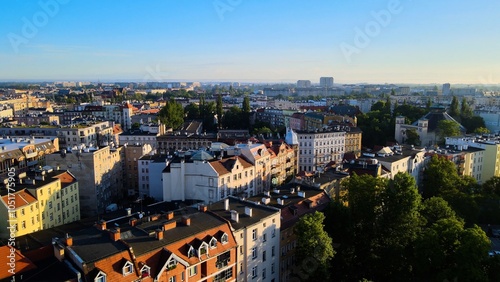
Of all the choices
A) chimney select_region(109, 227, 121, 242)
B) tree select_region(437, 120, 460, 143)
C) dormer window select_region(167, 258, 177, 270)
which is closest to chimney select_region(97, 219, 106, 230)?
chimney select_region(109, 227, 121, 242)

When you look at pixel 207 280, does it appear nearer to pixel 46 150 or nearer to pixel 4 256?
pixel 4 256

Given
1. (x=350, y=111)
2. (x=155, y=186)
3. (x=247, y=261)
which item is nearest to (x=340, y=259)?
(x=247, y=261)

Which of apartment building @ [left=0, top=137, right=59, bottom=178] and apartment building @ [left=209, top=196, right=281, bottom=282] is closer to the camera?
apartment building @ [left=209, top=196, right=281, bottom=282]

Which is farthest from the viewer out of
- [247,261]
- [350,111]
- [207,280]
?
[350,111]

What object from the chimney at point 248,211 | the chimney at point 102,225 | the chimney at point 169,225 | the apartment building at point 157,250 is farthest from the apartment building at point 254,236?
the chimney at point 102,225

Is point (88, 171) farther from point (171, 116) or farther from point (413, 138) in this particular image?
point (413, 138)

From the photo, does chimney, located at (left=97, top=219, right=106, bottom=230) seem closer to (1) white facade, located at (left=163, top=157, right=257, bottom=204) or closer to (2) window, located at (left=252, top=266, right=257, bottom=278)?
(2) window, located at (left=252, top=266, right=257, bottom=278)
